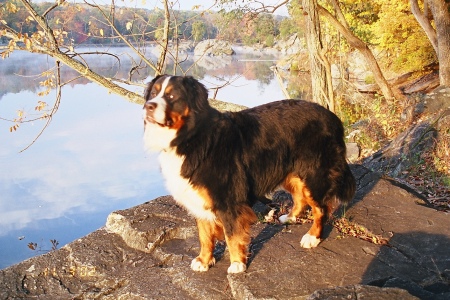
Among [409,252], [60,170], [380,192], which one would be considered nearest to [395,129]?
[380,192]

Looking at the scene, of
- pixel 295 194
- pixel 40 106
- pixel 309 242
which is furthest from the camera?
pixel 40 106

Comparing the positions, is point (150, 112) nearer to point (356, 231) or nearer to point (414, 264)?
point (356, 231)

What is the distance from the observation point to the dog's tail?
4.52 meters

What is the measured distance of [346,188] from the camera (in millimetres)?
4586

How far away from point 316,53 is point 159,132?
15.3ft

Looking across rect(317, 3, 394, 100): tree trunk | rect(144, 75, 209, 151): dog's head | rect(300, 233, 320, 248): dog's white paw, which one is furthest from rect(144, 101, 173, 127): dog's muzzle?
rect(317, 3, 394, 100): tree trunk

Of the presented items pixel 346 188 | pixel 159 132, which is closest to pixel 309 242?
pixel 346 188

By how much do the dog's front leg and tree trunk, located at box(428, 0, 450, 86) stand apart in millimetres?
10509

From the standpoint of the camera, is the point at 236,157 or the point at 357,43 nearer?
the point at 236,157

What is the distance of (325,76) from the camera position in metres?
7.64

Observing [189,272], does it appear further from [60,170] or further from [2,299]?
[60,170]

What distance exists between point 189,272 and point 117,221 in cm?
135

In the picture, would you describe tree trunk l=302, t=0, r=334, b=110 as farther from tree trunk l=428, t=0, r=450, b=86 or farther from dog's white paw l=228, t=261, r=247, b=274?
tree trunk l=428, t=0, r=450, b=86

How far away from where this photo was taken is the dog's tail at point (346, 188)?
14.8 feet
